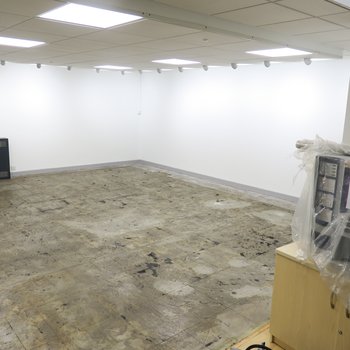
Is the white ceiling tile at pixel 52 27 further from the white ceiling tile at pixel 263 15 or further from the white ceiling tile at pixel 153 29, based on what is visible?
the white ceiling tile at pixel 263 15

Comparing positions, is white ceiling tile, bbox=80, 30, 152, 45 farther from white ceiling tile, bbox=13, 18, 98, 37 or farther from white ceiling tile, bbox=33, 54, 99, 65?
white ceiling tile, bbox=33, 54, 99, 65

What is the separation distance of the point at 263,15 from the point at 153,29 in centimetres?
105

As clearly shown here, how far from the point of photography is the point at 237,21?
310 cm

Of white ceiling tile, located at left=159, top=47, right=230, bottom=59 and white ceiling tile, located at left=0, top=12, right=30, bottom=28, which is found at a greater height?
white ceiling tile, located at left=159, top=47, right=230, bottom=59

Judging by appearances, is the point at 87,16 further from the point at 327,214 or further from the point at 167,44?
the point at 327,214

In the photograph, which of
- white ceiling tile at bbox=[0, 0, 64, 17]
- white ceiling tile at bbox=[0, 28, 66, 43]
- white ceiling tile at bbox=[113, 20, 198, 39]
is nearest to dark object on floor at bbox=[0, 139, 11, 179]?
white ceiling tile at bbox=[0, 28, 66, 43]

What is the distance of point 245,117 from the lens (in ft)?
23.4

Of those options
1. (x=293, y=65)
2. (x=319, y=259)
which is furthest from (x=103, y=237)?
(x=293, y=65)

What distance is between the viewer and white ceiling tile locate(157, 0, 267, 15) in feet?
8.11

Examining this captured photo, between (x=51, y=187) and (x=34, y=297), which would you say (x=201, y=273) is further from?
(x=51, y=187)

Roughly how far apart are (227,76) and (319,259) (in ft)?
→ 19.3

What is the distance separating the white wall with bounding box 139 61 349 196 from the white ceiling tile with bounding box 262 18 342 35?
244cm

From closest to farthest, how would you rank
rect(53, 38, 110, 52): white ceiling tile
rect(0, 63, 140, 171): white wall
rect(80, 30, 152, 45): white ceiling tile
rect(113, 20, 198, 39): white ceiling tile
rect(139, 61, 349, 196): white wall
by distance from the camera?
rect(113, 20, 198, 39): white ceiling tile, rect(80, 30, 152, 45): white ceiling tile, rect(53, 38, 110, 52): white ceiling tile, rect(139, 61, 349, 196): white wall, rect(0, 63, 140, 171): white wall

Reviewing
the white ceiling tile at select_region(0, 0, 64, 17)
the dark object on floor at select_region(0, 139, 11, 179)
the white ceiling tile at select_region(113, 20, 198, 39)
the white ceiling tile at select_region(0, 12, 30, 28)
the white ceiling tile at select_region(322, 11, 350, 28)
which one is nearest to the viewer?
the white ceiling tile at select_region(0, 0, 64, 17)
